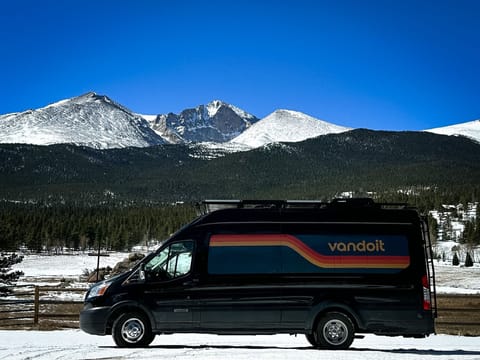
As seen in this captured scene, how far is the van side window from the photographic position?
40.3ft

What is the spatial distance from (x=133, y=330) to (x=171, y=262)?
1.73 meters

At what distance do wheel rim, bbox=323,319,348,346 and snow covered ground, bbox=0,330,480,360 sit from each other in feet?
1.24

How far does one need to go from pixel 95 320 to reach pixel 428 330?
24.7 ft

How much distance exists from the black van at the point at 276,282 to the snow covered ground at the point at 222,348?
51cm

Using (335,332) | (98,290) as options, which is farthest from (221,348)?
(98,290)

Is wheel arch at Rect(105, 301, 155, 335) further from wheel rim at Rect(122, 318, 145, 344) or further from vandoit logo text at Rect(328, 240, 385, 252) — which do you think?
vandoit logo text at Rect(328, 240, 385, 252)

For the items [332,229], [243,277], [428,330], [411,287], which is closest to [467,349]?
[428,330]

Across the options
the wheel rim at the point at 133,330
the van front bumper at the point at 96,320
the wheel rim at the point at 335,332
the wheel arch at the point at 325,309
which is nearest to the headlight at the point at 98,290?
the van front bumper at the point at 96,320

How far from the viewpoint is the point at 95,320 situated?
1209cm

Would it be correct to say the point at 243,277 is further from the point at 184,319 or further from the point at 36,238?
the point at 36,238

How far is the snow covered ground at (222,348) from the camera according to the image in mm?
10492

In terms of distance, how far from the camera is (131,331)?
12.1m

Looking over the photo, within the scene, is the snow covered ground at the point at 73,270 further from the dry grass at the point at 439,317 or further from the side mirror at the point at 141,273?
the side mirror at the point at 141,273

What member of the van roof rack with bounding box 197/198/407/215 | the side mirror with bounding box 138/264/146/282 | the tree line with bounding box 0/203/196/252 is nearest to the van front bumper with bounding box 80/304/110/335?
the side mirror with bounding box 138/264/146/282
